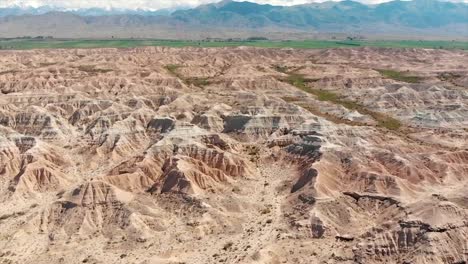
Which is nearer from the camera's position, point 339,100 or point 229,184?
point 229,184

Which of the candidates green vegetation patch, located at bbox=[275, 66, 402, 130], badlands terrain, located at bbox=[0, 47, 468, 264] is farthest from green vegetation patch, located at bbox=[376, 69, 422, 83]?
badlands terrain, located at bbox=[0, 47, 468, 264]

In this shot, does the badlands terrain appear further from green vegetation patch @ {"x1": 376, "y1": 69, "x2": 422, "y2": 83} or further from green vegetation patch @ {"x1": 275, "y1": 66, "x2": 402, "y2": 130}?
green vegetation patch @ {"x1": 376, "y1": 69, "x2": 422, "y2": 83}

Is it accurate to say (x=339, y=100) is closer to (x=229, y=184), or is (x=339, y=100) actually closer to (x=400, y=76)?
(x=400, y=76)

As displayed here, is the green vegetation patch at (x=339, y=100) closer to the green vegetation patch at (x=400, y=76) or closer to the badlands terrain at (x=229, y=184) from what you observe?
the badlands terrain at (x=229, y=184)

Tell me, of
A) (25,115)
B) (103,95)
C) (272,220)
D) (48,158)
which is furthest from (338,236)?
(103,95)

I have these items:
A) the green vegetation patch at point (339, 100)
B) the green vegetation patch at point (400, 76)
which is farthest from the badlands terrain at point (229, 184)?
the green vegetation patch at point (400, 76)

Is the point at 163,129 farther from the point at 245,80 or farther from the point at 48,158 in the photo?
the point at 245,80

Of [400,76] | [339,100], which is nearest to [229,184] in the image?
[339,100]
